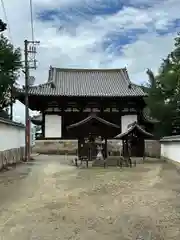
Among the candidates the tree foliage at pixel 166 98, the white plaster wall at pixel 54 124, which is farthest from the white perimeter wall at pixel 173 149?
the white plaster wall at pixel 54 124

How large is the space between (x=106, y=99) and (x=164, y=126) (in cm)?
616

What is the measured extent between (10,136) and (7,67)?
14089 millimetres

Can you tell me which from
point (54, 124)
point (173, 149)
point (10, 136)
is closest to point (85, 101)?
point (54, 124)

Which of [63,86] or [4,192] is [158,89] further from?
[4,192]

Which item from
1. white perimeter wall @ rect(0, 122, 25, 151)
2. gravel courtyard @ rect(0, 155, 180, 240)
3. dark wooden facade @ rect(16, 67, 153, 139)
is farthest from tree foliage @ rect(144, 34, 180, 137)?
gravel courtyard @ rect(0, 155, 180, 240)

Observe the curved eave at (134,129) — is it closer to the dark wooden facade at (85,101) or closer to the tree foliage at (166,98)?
the tree foliage at (166,98)

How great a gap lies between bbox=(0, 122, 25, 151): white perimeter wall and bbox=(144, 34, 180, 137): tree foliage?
11.0 metres

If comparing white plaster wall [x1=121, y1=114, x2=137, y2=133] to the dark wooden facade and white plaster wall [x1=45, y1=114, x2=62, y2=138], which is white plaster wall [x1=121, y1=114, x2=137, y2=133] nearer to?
the dark wooden facade

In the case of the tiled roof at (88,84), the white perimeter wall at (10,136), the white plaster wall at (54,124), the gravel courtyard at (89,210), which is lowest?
the gravel courtyard at (89,210)

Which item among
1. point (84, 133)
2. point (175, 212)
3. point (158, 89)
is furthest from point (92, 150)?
point (175, 212)

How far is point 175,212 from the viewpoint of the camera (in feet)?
27.9

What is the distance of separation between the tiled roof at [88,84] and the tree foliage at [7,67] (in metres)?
2.46

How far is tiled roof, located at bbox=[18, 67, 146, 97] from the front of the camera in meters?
34.5

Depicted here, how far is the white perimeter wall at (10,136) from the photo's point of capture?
65.5 feet
